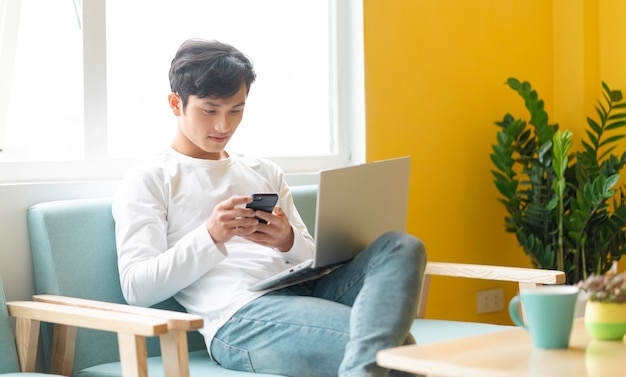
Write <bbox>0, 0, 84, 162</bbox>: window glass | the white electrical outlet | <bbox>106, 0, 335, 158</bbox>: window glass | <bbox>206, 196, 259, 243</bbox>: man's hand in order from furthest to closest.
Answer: the white electrical outlet → <bbox>106, 0, 335, 158</bbox>: window glass → <bbox>0, 0, 84, 162</bbox>: window glass → <bbox>206, 196, 259, 243</bbox>: man's hand

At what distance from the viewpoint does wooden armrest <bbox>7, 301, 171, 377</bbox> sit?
181 cm

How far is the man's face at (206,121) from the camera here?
239 centimetres

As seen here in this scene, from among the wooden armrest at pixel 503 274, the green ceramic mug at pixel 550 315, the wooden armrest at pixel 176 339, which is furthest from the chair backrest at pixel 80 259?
the green ceramic mug at pixel 550 315

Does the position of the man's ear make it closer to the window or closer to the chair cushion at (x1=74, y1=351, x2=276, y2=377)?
the window

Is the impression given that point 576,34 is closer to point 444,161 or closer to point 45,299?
point 444,161

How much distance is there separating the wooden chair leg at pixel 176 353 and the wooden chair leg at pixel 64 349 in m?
0.43

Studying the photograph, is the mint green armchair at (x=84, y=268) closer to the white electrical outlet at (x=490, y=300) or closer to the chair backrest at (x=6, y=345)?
the chair backrest at (x=6, y=345)

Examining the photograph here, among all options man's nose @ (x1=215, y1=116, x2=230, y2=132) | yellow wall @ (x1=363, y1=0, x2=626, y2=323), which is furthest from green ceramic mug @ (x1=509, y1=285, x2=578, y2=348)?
yellow wall @ (x1=363, y1=0, x2=626, y2=323)

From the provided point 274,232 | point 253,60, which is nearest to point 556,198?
point 253,60

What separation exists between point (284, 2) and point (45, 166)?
107cm

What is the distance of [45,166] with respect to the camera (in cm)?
254

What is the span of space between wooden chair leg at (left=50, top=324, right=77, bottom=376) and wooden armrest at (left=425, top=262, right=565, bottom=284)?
110cm

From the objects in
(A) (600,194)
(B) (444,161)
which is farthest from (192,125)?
(A) (600,194)

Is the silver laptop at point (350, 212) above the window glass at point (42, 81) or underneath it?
underneath
